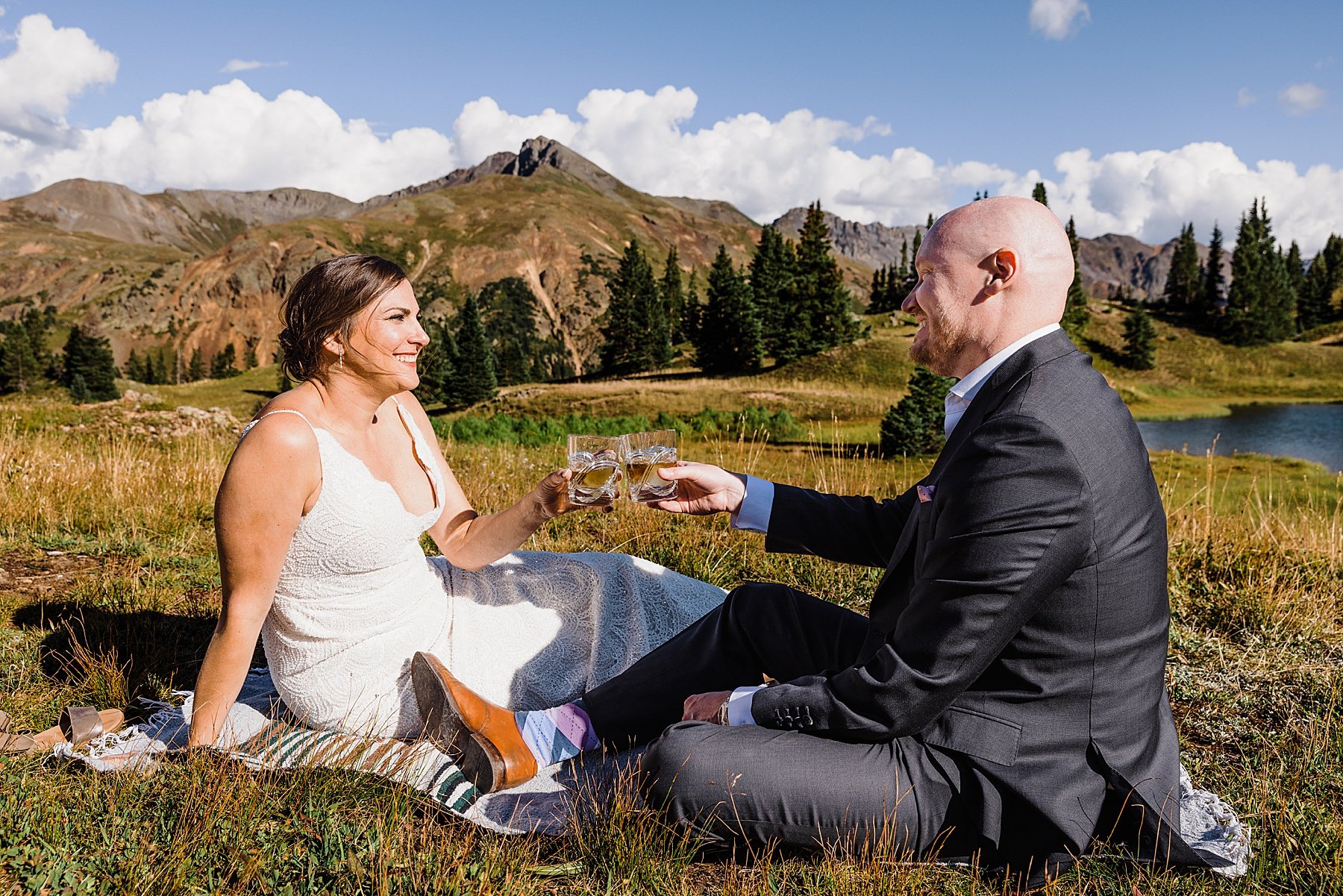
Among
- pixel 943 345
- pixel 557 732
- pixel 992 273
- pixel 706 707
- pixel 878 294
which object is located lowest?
pixel 557 732

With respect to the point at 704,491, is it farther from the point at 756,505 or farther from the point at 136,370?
the point at 136,370

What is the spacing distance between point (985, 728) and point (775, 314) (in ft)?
174

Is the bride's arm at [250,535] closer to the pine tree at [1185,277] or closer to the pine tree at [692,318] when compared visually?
the pine tree at [692,318]

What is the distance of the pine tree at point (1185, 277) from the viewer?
266 ft

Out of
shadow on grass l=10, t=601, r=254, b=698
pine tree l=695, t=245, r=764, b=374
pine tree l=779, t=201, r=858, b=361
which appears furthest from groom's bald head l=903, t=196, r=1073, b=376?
pine tree l=695, t=245, r=764, b=374

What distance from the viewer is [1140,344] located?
206 feet

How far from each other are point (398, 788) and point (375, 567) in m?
0.90

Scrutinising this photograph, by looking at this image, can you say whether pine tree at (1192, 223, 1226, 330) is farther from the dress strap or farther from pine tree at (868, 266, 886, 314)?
the dress strap

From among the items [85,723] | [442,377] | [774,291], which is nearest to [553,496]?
[85,723]

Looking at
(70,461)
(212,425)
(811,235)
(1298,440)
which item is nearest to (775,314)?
(811,235)

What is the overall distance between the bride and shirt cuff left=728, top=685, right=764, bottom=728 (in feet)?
3.73

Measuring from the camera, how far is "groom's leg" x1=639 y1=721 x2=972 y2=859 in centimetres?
246

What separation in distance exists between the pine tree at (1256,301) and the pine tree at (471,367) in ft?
202

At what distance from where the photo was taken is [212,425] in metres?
14.6
